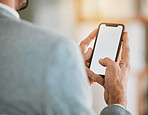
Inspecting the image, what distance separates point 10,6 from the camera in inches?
21.5

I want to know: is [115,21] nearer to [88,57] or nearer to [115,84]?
[88,57]

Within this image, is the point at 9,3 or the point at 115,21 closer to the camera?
the point at 9,3

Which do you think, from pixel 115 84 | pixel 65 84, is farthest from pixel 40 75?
pixel 115 84

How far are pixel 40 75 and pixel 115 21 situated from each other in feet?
6.43

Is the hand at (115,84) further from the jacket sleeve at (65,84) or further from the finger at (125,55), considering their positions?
the jacket sleeve at (65,84)

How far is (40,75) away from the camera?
17.8 inches

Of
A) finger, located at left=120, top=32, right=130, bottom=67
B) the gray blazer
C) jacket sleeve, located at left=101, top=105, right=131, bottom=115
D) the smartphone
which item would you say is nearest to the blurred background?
the smartphone

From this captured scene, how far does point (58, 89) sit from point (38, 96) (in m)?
0.03

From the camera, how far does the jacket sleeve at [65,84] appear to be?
1.47 feet

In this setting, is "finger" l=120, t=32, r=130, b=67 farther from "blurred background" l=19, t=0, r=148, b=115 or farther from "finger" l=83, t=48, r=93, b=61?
"blurred background" l=19, t=0, r=148, b=115

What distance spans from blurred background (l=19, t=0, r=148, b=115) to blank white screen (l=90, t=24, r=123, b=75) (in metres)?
1.15

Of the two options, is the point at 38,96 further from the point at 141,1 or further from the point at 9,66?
the point at 141,1

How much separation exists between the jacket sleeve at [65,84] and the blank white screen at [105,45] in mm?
385

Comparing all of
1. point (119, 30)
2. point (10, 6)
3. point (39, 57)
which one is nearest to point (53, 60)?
point (39, 57)
